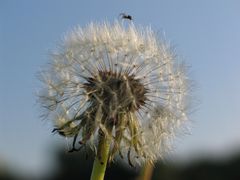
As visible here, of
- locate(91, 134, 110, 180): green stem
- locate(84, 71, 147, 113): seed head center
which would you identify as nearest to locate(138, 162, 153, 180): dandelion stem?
locate(91, 134, 110, 180): green stem

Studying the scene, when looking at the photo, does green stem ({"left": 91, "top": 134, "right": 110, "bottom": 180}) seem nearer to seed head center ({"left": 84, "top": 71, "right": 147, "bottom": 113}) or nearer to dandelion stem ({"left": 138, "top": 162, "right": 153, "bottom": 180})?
seed head center ({"left": 84, "top": 71, "right": 147, "bottom": 113})

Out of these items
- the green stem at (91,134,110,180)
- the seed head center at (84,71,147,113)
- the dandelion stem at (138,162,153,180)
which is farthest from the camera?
the seed head center at (84,71,147,113)

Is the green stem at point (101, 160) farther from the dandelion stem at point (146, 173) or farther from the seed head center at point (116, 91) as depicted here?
the dandelion stem at point (146, 173)

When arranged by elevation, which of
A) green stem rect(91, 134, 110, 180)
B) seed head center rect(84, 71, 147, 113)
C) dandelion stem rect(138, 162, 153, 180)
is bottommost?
dandelion stem rect(138, 162, 153, 180)

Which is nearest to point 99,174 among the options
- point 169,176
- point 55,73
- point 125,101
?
point 125,101

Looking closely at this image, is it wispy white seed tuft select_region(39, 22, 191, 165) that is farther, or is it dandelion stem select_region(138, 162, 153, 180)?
wispy white seed tuft select_region(39, 22, 191, 165)

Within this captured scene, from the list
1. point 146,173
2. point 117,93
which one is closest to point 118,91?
point 117,93

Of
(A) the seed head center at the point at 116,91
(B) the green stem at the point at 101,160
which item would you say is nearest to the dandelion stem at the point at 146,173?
(B) the green stem at the point at 101,160

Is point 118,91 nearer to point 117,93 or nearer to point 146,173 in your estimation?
point 117,93
